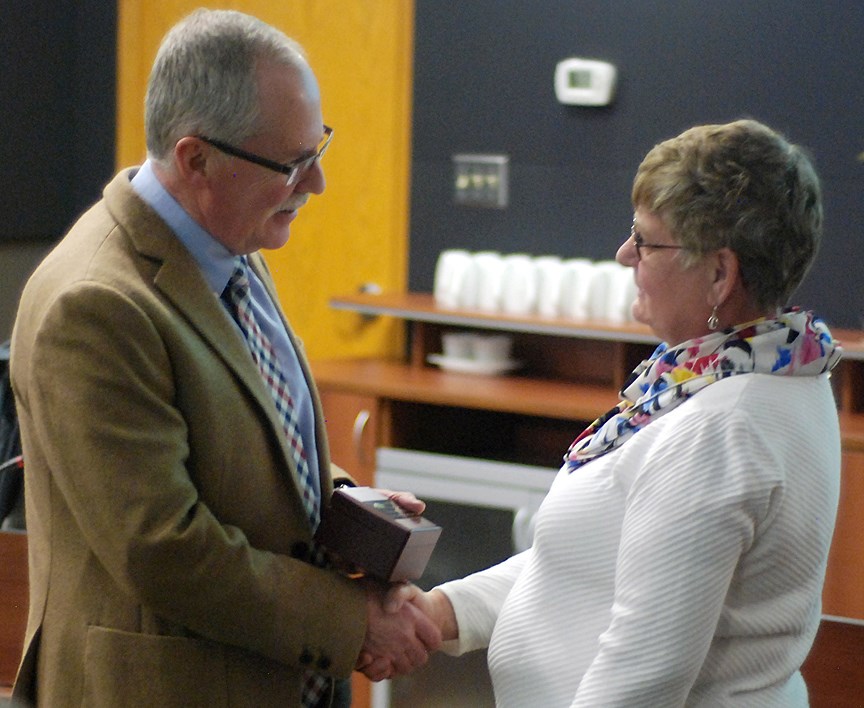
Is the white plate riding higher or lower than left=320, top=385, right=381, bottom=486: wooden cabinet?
higher

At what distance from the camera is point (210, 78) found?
64.1 inches

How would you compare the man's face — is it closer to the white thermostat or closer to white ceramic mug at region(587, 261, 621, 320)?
white ceramic mug at region(587, 261, 621, 320)

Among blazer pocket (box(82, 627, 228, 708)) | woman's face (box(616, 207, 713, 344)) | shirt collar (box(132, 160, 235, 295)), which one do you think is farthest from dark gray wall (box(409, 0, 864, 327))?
blazer pocket (box(82, 627, 228, 708))

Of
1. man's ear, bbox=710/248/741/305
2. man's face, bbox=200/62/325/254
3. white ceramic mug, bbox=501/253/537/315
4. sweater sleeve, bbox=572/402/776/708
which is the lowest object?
white ceramic mug, bbox=501/253/537/315

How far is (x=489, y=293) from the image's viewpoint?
4.07m

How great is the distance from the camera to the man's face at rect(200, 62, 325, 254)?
5.45ft

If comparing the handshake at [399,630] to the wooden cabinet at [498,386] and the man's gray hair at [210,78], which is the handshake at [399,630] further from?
the wooden cabinet at [498,386]

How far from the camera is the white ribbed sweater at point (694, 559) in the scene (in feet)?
4.70

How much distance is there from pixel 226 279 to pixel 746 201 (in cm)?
68

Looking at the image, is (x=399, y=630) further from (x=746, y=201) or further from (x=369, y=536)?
(x=746, y=201)

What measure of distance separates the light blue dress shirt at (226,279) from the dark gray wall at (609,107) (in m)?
2.33

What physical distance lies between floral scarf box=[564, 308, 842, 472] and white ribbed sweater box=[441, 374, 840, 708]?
19mm

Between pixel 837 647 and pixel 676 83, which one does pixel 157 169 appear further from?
pixel 676 83

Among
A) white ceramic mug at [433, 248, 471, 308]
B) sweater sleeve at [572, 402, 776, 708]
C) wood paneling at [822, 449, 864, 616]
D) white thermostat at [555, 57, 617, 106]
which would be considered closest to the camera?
sweater sleeve at [572, 402, 776, 708]
